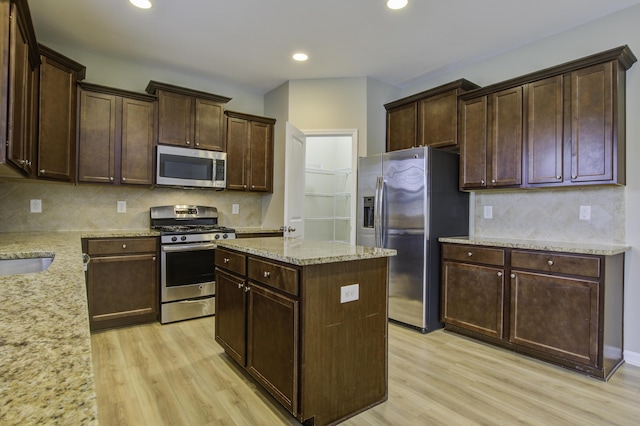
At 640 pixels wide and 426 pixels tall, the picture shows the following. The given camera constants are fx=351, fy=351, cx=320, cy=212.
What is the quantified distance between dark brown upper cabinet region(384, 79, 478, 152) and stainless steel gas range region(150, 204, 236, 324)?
219 cm

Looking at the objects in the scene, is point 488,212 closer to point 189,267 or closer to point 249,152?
point 249,152

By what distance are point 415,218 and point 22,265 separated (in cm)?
289

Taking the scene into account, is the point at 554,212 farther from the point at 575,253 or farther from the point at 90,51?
the point at 90,51

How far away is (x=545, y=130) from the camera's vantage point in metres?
2.85

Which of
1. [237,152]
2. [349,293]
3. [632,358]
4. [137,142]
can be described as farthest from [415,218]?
[137,142]

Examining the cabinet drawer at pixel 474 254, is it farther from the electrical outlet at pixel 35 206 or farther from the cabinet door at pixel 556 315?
the electrical outlet at pixel 35 206

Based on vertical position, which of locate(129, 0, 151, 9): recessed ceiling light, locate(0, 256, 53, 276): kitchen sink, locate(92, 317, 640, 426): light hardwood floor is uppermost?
locate(129, 0, 151, 9): recessed ceiling light

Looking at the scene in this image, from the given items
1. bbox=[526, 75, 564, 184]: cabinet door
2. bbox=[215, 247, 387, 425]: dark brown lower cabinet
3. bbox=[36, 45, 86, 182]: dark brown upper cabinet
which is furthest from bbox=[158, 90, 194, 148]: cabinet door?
bbox=[526, 75, 564, 184]: cabinet door

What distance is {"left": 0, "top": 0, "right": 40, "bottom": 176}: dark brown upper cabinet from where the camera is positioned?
5.80ft

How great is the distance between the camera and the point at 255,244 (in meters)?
2.36

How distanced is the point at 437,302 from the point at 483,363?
2.61 feet

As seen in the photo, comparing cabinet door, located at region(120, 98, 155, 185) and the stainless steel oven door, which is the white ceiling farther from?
the stainless steel oven door

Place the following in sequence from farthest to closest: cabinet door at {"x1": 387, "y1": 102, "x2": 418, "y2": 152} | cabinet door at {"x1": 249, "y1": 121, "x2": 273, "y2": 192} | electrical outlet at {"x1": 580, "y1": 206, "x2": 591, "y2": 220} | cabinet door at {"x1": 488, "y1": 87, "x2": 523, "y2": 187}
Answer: cabinet door at {"x1": 249, "y1": 121, "x2": 273, "y2": 192}, cabinet door at {"x1": 387, "y1": 102, "x2": 418, "y2": 152}, cabinet door at {"x1": 488, "y1": 87, "x2": 523, "y2": 187}, electrical outlet at {"x1": 580, "y1": 206, "x2": 591, "y2": 220}

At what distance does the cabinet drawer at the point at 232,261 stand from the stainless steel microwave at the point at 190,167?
1454 mm
